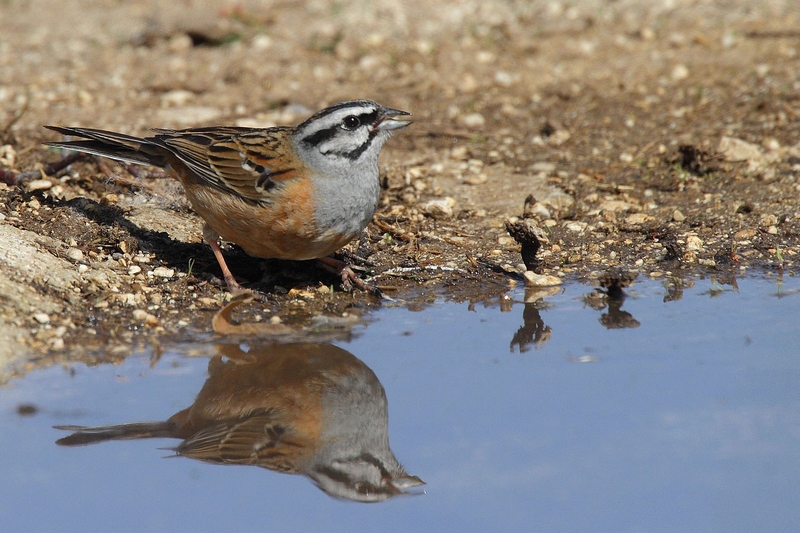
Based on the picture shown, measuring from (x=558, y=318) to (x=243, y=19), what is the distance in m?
6.78

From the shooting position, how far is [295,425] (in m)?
4.14

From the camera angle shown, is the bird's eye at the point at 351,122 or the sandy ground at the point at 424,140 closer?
the sandy ground at the point at 424,140

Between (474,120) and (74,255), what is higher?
(474,120)

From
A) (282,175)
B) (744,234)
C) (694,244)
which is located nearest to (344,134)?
(282,175)

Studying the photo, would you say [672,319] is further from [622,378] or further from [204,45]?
[204,45]

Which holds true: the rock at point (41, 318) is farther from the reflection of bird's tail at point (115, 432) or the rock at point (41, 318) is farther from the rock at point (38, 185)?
the rock at point (38, 185)

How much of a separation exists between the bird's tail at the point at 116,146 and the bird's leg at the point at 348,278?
1.40 metres

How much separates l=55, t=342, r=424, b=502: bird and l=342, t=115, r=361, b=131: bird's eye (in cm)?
174

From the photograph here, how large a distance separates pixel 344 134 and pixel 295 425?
2.40 m

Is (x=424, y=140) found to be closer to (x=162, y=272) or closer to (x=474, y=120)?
(x=474, y=120)

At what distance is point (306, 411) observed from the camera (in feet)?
14.0

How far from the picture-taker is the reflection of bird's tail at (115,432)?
3.89 m

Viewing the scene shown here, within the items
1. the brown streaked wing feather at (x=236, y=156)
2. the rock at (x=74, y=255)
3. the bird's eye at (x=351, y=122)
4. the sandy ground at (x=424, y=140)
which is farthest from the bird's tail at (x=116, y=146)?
the bird's eye at (x=351, y=122)

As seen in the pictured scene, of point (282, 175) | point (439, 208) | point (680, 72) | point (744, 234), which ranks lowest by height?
point (744, 234)
